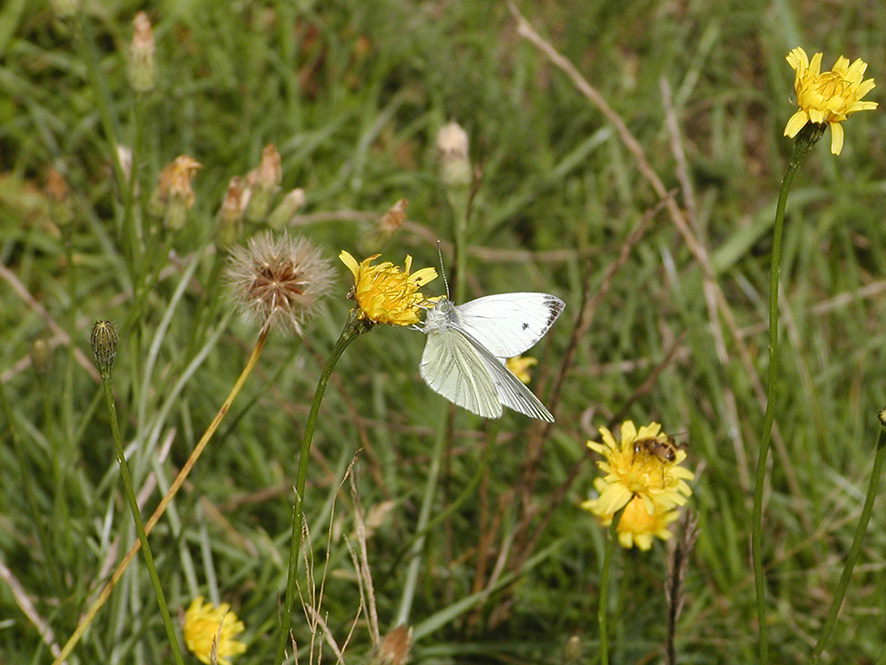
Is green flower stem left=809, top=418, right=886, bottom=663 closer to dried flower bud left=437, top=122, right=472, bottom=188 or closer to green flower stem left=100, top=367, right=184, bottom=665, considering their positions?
green flower stem left=100, top=367, right=184, bottom=665

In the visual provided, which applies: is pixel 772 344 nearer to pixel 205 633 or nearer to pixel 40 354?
pixel 205 633

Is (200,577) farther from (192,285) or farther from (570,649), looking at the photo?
(570,649)

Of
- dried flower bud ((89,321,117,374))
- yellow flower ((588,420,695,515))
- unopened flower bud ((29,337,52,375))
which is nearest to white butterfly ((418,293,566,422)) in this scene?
yellow flower ((588,420,695,515))

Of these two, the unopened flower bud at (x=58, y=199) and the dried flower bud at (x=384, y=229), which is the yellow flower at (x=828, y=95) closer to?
the dried flower bud at (x=384, y=229)

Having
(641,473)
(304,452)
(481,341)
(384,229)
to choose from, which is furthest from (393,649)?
(384,229)

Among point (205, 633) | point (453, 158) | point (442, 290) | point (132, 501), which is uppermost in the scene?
point (453, 158)

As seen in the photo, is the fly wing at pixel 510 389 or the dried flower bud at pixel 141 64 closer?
the fly wing at pixel 510 389

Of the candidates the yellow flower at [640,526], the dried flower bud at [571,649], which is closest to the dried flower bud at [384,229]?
the yellow flower at [640,526]
